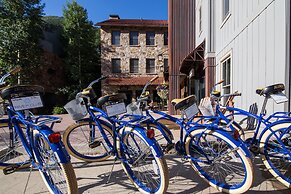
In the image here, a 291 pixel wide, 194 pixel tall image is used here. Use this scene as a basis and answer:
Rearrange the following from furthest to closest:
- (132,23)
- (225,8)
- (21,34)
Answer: (132,23) < (21,34) < (225,8)

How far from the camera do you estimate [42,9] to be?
748 inches

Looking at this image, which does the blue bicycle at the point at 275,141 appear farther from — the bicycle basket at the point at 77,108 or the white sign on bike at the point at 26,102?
the white sign on bike at the point at 26,102

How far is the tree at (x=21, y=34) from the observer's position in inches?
674

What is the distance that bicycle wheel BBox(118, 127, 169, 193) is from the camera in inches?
101

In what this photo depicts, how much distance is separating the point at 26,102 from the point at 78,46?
1963 centimetres

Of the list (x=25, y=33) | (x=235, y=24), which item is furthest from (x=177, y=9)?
(x=25, y=33)

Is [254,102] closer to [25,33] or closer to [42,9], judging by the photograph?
[25,33]

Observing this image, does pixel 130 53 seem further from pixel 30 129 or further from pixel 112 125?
pixel 30 129

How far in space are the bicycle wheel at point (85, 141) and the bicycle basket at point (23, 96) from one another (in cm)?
89

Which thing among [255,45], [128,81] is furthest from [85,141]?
[128,81]

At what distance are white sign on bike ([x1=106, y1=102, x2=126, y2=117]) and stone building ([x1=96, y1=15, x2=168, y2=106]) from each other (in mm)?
17893

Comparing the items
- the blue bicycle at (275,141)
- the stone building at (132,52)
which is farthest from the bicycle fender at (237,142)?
the stone building at (132,52)

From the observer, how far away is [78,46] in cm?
2141

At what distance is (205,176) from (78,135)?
212 cm
